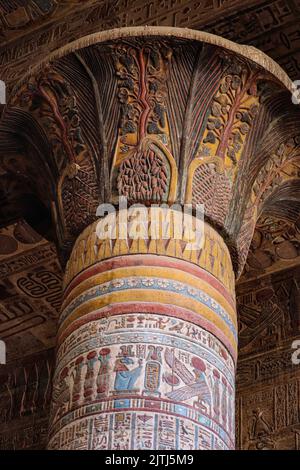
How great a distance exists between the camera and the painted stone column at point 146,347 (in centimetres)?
494

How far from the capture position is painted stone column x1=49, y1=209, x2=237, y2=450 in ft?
16.2

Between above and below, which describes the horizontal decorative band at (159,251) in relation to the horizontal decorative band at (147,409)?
above

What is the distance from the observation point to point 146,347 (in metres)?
5.15

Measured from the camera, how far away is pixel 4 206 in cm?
733

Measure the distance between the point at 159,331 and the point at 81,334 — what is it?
14.8 inches
